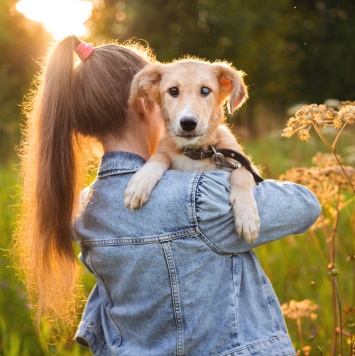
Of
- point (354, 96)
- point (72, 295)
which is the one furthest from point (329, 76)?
point (72, 295)

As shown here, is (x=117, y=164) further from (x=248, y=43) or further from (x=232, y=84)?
(x=248, y=43)

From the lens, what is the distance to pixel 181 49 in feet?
65.5

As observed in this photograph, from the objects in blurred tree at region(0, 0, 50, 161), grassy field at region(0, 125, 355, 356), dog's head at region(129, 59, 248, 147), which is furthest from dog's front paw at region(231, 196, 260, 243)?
blurred tree at region(0, 0, 50, 161)

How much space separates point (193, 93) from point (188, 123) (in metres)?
0.27

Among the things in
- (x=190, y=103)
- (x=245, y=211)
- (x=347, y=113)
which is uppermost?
(x=190, y=103)

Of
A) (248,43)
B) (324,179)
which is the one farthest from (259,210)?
(248,43)

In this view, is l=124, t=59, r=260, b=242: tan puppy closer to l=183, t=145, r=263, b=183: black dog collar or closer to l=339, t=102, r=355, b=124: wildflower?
l=183, t=145, r=263, b=183: black dog collar

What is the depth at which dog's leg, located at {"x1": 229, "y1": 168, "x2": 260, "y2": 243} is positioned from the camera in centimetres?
195

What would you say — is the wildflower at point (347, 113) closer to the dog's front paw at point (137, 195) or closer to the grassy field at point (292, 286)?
the dog's front paw at point (137, 195)

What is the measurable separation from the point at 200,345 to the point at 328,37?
23909 mm

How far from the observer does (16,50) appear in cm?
1738

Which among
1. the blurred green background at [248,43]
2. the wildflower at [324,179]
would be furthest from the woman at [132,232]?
the blurred green background at [248,43]

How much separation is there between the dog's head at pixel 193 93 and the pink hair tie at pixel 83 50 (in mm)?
281

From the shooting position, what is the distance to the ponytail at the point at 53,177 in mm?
2236
